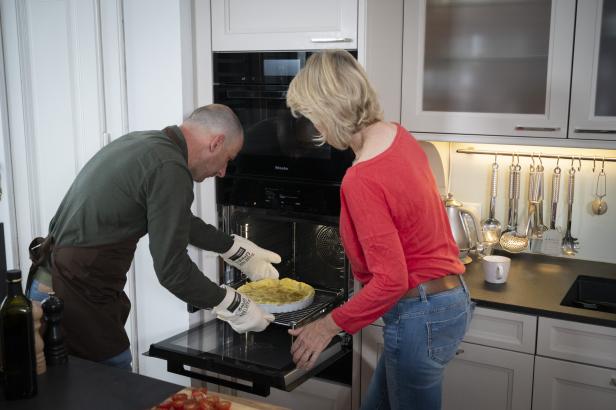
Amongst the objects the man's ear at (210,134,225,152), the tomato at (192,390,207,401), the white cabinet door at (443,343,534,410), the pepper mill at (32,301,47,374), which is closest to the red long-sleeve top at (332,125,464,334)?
the tomato at (192,390,207,401)

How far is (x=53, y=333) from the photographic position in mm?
1660

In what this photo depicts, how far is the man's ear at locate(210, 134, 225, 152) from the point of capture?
207cm

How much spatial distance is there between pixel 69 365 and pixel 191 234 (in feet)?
2.32

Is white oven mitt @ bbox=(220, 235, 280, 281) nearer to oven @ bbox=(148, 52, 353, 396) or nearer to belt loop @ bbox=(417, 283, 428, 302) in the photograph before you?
oven @ bbox=(148, 52, 353, 396)

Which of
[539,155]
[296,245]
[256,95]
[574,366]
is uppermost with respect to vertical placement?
[256,95]

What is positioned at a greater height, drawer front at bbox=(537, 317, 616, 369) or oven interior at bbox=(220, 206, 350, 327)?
oven interior at bbox=(220, 206, 350, 327)

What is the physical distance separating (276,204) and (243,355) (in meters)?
0.63

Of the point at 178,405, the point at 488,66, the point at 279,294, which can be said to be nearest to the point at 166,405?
the point at 178,405

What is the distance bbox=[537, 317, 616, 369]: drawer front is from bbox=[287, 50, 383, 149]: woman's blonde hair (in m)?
0.91

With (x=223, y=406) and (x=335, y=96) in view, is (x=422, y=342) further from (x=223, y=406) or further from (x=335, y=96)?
(x=335, y=96)

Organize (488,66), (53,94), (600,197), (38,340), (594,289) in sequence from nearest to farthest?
1. (38,340)
2. (488,66)
3. (594,289)
4. (600,197)
5. (53,94)

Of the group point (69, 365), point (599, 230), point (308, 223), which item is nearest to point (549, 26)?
point (599, 230)

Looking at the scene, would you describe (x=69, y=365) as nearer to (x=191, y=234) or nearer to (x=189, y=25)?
(x=191, y=234)

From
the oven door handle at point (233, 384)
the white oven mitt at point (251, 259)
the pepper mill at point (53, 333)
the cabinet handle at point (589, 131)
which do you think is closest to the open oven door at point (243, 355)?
the oven door handle at point (233, 384)
